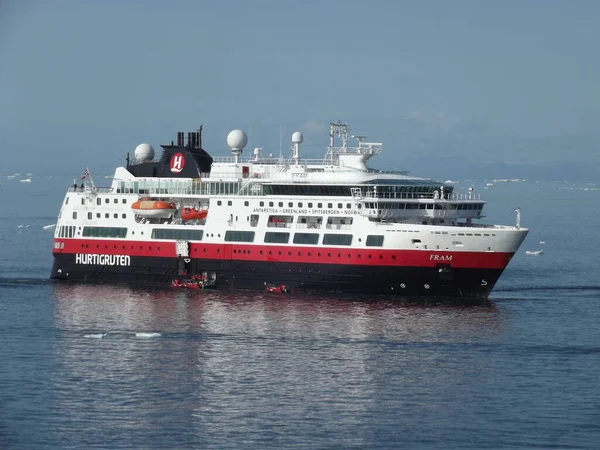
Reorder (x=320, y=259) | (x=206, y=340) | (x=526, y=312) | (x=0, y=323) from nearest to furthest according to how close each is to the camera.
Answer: (x=206, y=340) < (x=0, y=323) < (x=526, y=312) < (x=320, y=259)

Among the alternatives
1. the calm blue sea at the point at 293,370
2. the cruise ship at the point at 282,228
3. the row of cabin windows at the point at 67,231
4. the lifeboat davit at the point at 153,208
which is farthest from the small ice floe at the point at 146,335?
the row of cabin windows at the point at 67,231

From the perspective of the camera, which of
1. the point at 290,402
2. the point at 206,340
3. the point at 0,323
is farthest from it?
the point at 0,323

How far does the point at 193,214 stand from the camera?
6431 centimetres

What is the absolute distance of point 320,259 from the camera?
198ft

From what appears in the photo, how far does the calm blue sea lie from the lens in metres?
35.6

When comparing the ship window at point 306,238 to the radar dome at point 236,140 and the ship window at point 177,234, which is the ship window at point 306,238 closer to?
the ship window at point 177,234

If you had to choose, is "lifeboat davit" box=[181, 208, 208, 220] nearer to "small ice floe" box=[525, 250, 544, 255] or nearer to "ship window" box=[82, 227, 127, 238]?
"ship window" box=[82, 227, 127, 238]

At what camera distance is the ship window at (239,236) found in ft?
205

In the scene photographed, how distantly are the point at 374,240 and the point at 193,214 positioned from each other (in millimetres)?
11175

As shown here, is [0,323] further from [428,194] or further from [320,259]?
[428,194]

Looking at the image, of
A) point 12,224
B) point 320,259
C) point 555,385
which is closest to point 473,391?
point 555,385

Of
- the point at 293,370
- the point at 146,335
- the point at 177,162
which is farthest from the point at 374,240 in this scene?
the point at 293,370

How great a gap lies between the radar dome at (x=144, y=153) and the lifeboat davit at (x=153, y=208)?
6.22 metres

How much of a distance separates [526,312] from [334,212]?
36.9ft
